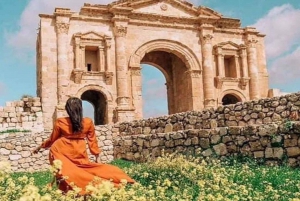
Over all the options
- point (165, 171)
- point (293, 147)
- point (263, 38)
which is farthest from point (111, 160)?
point (263, 38)

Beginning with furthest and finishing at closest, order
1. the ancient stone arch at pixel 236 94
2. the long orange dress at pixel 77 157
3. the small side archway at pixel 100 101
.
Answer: the ancient stone arch at pixel 236 94 < the small side archway at pixel 100 101 < the long orange dress at pixel 77 157

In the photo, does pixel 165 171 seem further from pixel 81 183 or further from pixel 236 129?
pixel 81 183

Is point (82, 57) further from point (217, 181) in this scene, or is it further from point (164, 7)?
point (217, 181)

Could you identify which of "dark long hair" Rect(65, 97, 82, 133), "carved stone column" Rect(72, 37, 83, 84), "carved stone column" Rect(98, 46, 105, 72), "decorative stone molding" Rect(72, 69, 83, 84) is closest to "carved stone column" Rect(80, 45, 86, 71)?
"carved stone column" Rect(72, 37, 83, 84)

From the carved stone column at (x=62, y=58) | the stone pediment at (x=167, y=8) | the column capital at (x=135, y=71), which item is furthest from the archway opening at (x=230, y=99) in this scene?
the carved stone column at (x=62, y=58)

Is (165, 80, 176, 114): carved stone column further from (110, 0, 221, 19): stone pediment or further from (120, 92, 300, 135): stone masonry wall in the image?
(120, 92, 300, 135): stone masonry wall

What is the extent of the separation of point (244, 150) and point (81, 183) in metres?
5.18

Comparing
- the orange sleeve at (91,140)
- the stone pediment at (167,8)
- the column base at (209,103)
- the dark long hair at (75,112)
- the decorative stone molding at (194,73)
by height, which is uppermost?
the stone pediment at (167,8)

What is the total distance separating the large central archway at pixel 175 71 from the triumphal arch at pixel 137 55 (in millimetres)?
60

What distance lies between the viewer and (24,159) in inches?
524

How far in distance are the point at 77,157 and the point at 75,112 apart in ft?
1.96

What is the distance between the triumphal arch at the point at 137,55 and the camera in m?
21.6

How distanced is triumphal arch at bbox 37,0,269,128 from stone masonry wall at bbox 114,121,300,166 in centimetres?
985

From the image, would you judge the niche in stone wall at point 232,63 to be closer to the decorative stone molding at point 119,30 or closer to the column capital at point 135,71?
the column capital at point 135,71
